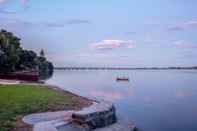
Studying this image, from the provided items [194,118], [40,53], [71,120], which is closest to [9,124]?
[71,120]

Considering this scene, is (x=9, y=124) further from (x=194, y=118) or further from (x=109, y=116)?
(x=194, y=118)

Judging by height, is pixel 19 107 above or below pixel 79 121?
above

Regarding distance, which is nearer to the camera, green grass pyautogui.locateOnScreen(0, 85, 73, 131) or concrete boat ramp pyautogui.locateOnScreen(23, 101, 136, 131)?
concrete boat ramp pyautogui.locateOnScreen(23, 101, 136, 131)

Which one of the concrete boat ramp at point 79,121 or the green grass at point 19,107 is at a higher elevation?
the green grass at point 19,107

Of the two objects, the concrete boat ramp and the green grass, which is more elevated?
the green grass

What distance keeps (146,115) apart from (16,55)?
26.7m

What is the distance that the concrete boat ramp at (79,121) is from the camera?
33.6 ft

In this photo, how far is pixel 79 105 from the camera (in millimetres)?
15047

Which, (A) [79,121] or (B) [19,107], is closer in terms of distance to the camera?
(A) [79,121]

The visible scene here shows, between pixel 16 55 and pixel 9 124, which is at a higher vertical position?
pixel 16 55

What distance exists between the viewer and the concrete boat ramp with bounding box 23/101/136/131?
403 inches

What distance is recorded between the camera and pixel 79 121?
426 inches

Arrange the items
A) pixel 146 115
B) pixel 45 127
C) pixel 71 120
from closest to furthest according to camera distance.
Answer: pixel 45 127
pixel 71 120
pixel 146 115

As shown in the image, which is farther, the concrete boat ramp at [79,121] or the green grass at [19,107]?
the green grass at [19,107]
